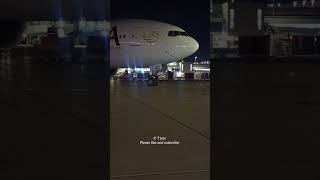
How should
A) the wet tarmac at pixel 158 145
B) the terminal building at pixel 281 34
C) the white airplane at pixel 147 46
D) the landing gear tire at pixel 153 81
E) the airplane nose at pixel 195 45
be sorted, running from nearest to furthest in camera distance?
the wet tarmac at pixel 158 145, the airplane nose at pixel 195 45, the landing gear tire at pixel 153 81, the white airplane at pixel 147 46, the terminal building at pixel 281 34

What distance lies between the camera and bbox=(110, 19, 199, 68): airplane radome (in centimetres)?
1698

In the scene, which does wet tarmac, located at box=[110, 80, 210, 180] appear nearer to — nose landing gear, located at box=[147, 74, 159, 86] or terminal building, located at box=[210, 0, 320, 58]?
nose landing gear, located at box=[147, 74, 159, 86]

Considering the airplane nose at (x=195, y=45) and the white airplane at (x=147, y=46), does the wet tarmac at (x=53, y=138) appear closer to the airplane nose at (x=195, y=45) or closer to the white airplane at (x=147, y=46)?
the airplane nose at (x=195, y=45)

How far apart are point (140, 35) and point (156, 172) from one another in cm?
1409

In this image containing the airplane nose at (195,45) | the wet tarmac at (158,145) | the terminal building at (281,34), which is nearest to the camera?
the wet tarmac at (158,145)

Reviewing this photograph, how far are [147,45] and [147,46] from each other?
39 millimetres

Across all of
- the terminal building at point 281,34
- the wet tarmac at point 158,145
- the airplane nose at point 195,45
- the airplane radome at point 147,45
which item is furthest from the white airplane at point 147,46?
the wet tarmac at point 158,145

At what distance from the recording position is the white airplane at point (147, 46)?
666 inches

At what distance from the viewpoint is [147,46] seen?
17.4 meters

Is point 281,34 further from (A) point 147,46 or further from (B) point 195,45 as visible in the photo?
(B) point 195,45

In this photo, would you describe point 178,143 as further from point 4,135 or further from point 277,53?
point 277,53

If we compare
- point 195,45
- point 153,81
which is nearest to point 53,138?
point 195,45

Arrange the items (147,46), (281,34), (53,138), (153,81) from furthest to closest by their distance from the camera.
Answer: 1. (281,34)
2. (147,46)
3. (153,81)
4. (53,138)

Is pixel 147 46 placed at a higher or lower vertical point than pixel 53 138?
higher
